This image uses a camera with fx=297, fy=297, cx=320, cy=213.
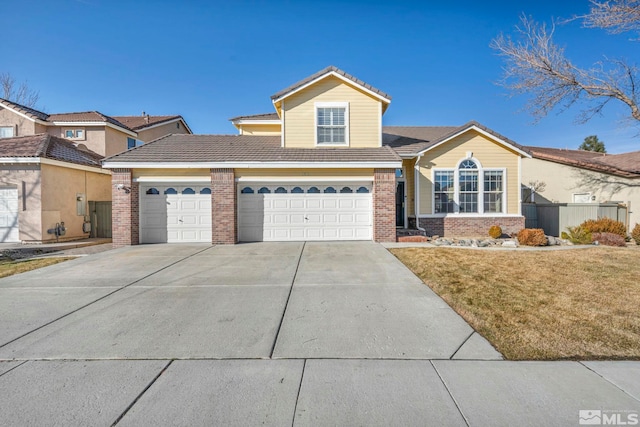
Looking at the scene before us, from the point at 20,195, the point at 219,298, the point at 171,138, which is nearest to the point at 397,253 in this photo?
the point at 219,298

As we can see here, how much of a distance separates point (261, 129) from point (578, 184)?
1852cm

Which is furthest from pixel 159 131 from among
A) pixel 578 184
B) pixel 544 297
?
pixel 578 184

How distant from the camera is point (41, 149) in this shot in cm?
1304

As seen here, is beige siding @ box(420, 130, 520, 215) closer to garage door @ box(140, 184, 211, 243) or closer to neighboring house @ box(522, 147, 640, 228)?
neighboring house @ box(522, 147, 640, 228)

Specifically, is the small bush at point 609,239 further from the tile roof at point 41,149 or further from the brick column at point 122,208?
the tile roof at point 41,149

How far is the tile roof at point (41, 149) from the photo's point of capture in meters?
12.8

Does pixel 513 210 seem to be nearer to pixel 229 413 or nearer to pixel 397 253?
pixel 397 253

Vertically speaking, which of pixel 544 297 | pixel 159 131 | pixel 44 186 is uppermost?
pixel 159 131

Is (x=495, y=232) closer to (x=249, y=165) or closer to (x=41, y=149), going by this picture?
(x=249, y=165)

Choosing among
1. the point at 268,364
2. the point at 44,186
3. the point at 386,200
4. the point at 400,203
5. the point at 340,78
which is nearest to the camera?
the point at 268,364

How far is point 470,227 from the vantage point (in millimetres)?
13695

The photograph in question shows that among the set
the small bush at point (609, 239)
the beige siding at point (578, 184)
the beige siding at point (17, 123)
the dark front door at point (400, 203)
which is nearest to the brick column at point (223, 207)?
the dark front door at point (400, 203)

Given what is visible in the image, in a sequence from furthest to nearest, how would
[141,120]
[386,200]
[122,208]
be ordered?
[141,120] < [386,200] < [122,208]

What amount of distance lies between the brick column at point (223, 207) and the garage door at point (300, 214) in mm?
644
